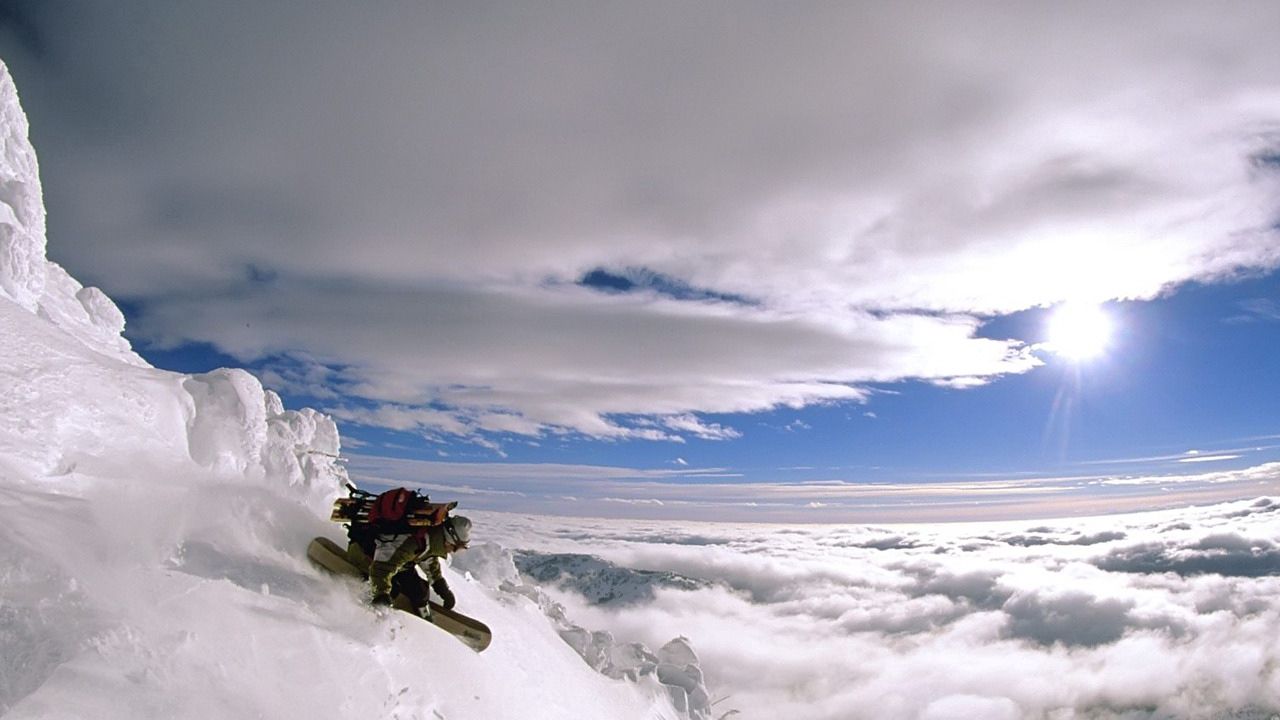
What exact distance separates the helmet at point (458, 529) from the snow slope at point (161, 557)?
301cm

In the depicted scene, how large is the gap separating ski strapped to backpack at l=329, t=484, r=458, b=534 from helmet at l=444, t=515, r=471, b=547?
0.62 feet

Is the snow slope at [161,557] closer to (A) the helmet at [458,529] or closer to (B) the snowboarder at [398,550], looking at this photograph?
(B) the snowboarder at [398,550]

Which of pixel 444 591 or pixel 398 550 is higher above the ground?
pixel 398 550

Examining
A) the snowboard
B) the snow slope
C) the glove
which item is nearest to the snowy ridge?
the snow slope

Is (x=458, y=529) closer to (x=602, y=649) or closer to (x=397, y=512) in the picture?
(x=397, y=512)

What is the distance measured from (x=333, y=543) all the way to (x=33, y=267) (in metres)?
12.4

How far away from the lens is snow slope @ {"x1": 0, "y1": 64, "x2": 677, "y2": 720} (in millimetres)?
8711

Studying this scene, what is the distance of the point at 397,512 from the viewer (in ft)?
46.0

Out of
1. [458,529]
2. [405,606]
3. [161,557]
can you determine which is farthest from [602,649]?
[161,557]

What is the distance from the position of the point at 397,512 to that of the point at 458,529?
1.46m

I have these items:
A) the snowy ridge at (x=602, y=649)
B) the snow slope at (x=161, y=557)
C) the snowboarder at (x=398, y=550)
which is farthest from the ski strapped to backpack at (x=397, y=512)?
the snowy ridge at (x=602, y=649)

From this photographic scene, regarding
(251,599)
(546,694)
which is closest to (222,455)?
(251,599)

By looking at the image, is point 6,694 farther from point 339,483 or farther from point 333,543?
point 339,483

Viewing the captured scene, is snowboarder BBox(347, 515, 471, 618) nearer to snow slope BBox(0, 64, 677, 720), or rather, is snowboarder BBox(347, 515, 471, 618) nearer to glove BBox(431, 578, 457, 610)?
snow slope BBox(0, 64, 677, 720)
